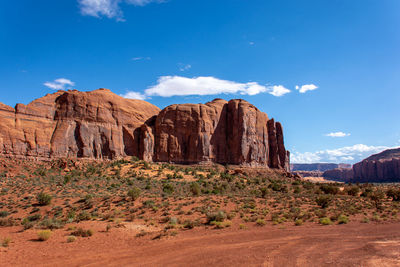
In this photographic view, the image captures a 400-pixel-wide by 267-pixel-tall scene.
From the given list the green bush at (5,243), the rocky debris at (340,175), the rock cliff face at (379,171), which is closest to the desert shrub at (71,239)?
the green bush at (5,243)

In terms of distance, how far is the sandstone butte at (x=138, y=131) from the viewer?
4438cm

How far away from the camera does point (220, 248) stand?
1191 cm

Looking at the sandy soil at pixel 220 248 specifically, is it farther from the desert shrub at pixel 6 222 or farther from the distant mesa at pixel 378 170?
the distant mesa at pixel 378 170

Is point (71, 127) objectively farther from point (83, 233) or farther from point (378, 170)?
point (378, 170)

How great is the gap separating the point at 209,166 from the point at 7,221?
44.9m

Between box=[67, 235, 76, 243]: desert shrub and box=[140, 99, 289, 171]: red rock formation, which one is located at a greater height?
box=[140, 99, 289, 171]: red rock formation

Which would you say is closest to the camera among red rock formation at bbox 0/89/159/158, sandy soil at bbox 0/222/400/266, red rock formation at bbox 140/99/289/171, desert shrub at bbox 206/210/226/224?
sandy soil at bbox 0/222/400/266

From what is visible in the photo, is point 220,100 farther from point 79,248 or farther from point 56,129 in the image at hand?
point 79,248

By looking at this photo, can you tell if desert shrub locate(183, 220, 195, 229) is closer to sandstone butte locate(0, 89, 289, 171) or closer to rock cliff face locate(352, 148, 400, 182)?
sandstone butte locate(0, 89, 289, 171)

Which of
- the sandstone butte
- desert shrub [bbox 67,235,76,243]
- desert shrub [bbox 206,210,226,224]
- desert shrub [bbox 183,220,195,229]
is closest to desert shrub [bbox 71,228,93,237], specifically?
desert shrub [bbox 67,235,76,243]

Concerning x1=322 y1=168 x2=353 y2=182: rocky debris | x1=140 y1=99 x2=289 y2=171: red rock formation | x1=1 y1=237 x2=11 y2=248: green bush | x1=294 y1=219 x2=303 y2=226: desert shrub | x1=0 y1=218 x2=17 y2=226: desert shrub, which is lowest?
x1=322 y1=168 x2=353 y2=182: rocky debris

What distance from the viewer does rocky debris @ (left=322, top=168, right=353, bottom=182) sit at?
13985cm

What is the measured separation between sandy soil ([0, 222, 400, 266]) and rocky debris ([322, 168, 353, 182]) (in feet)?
470

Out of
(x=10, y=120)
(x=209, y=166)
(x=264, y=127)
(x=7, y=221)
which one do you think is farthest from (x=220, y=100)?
(x=7, y=221)
